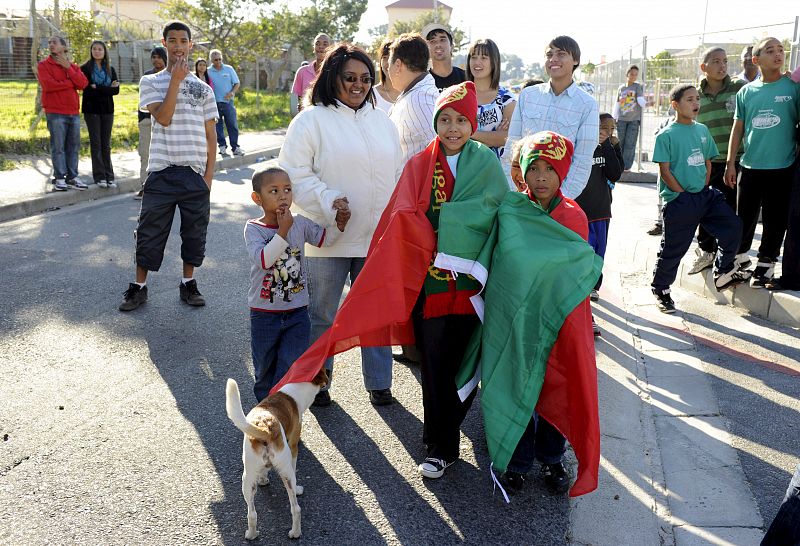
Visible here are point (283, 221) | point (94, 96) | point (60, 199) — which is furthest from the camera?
point (94, 96)

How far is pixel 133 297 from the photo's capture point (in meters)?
6.35

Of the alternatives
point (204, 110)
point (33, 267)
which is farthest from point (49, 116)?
point (204, 110)

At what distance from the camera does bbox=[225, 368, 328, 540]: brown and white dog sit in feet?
10.3

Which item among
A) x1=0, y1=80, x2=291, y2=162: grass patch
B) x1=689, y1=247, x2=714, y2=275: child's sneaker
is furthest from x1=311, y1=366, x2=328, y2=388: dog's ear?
x1=0, y1=80, x2=291, y2=162: grass patch

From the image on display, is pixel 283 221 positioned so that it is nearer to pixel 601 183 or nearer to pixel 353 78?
pixel 353 78

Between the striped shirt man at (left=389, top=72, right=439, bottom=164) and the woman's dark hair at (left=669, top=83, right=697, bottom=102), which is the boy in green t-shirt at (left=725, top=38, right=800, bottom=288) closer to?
the woman's dark hair at (left=669, top=83, right=697, bottom=102)

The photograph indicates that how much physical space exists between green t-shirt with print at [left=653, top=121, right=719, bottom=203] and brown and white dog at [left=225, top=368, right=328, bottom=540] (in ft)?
14.1

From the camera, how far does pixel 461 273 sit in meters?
3.68

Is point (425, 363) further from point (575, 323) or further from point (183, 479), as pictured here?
point (183, 479)

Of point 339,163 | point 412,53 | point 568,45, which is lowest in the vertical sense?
point 339,163

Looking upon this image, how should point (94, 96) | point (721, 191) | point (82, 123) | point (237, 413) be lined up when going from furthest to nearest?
point (82, 123), point (94, 96), point (721, 191), point (237, 413)

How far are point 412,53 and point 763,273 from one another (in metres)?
3.94

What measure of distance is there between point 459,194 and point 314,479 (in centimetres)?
160

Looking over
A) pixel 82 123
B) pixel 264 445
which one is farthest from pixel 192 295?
pixel 82 123
